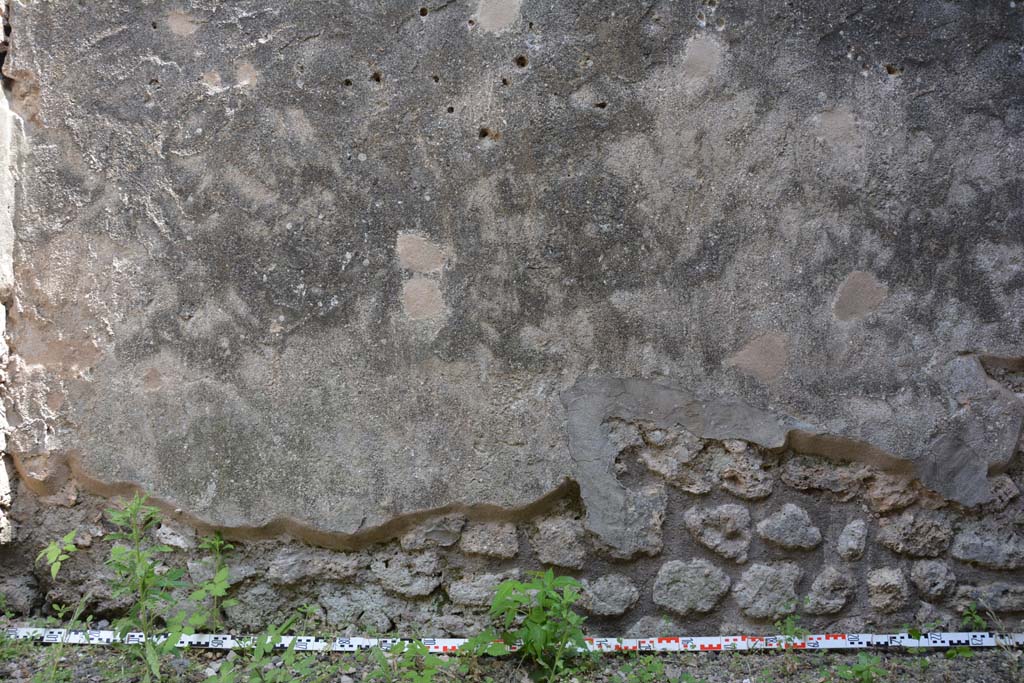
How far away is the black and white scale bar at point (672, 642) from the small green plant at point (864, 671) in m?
0.11

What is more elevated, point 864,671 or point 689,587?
point 689,587

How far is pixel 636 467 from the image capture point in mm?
2152

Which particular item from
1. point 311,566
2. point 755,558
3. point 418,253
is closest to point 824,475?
point 755,558

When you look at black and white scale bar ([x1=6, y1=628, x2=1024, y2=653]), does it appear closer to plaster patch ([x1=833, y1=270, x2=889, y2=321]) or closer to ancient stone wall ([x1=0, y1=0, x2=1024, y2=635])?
ancient stone wall ([x1=0, y1=0, x2=1024, y2=635])

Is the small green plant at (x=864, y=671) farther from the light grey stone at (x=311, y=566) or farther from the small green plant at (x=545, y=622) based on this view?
the light grey stone at (x=311, y=566)

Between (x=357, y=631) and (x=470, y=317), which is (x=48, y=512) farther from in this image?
(x=470, y=317)

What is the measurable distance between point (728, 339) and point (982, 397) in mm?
658

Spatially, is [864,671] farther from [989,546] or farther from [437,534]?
[437,534]

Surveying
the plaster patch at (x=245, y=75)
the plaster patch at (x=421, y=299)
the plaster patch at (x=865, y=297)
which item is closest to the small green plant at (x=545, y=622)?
the plaster patch at (x=421, y=299)

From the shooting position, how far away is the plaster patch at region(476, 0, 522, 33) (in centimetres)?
224

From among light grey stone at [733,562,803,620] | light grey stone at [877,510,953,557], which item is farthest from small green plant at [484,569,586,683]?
light grey stone at [877,510,953,557]

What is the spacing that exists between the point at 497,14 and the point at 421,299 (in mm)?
790

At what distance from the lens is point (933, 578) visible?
214 centimetres

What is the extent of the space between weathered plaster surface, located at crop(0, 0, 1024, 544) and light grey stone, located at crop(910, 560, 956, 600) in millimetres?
188
